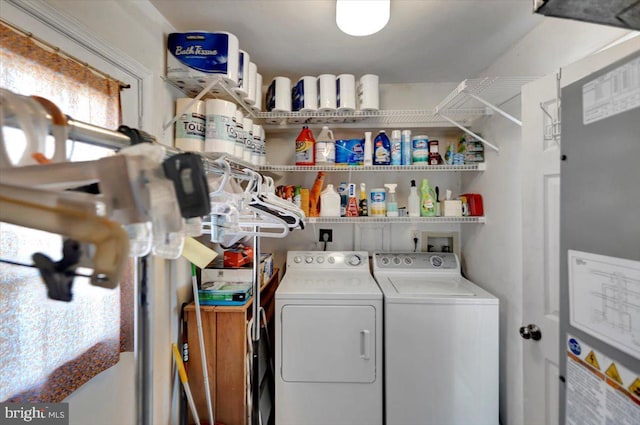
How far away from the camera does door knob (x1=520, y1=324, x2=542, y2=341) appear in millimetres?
1141

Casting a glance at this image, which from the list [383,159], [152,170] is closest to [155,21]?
[152,170]

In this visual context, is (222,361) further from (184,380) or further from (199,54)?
(199,54)

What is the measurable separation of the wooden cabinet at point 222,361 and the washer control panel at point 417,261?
120 cm

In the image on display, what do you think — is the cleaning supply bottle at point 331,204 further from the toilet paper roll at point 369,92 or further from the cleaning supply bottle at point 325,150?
the toilet paper roll at point 369,92

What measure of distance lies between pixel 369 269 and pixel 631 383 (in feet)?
5.11

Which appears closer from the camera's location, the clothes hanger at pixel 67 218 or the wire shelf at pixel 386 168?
the clothes hanger at pixel 67 218

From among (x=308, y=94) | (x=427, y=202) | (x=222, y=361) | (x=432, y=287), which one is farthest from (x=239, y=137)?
(x=432, y=287)

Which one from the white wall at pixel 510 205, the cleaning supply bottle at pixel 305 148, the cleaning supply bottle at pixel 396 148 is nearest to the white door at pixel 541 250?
the white wall at pixel 510 205

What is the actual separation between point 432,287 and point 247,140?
1.65 meters

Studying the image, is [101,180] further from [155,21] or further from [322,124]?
[322,124]

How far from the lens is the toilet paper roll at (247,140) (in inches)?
66.0

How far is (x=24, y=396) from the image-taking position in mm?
818

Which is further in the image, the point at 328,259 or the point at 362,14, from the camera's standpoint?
the point at 328,259

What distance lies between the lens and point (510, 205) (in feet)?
5.45
